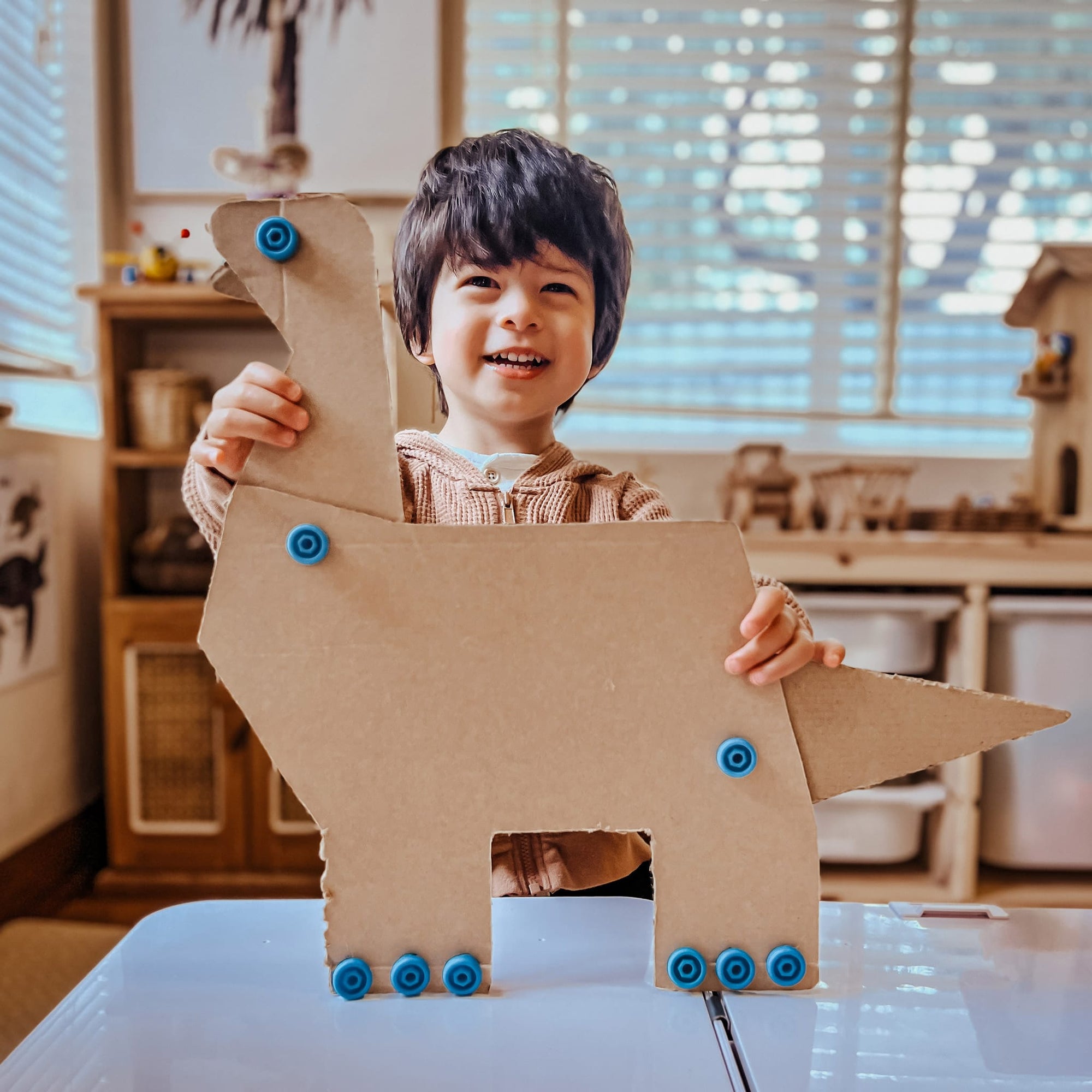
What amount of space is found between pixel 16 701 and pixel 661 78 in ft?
6.03

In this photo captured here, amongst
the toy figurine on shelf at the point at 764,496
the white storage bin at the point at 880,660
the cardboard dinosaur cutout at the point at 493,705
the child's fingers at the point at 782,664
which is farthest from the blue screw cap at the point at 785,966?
the toy figurine on shelf at the point at 764,496

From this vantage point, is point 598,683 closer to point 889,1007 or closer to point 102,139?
point 889,1007

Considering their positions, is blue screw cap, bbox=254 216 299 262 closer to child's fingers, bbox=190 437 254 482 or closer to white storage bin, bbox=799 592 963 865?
child's fingers, bbox=190 437 254 482

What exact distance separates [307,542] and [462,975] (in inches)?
8.9

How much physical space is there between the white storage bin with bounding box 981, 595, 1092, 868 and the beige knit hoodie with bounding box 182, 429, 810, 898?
1.18m

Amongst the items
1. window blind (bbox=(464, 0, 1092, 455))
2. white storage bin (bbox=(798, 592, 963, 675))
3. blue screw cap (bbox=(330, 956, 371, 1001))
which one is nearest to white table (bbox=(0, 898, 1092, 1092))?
blue screw cap (bbox=(330, 956, 371, 1001))

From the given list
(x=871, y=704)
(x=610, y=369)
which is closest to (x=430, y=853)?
(x=871, y=704)

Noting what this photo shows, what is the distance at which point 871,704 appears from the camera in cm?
45

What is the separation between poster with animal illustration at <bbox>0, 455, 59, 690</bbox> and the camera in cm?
152

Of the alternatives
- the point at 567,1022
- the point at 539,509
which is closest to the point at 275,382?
the point at 539,509

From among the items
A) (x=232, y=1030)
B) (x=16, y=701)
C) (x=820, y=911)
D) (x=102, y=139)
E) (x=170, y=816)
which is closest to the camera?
(x=232, y=1030)

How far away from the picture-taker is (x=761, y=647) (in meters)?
0.44

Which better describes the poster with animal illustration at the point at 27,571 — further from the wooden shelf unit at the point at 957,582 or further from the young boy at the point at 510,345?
the wooden shelf unit at the point at 957,582

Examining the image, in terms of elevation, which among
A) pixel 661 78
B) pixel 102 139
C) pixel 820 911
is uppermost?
pixel 661 78
